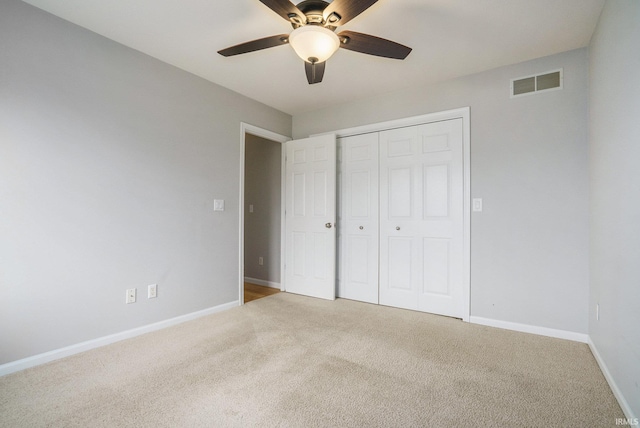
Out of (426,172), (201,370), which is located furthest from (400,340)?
(426,172)

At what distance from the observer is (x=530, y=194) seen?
8.63ft

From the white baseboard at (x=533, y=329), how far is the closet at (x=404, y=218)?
8.1 inches

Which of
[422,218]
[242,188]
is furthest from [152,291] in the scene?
[422,218]

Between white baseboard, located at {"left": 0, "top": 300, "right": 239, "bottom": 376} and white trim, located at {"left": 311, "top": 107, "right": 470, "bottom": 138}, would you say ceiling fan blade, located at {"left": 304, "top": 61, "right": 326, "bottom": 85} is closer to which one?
white trim, located at {"left": 311, "top": 107, "right": 470, "bottom": 138}

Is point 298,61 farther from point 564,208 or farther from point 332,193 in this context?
point 564,208

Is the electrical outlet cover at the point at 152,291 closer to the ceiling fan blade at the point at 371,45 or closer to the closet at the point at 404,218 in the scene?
the closet at the point at 404,218

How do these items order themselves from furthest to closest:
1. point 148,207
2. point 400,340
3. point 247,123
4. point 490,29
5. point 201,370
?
point 247,123
point 148,207
point 400,340
point 490,29
point 201,370

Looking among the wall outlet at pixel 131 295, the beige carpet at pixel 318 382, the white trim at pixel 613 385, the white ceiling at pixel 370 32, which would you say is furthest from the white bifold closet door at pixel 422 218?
the wall outlet at pixel 131 295

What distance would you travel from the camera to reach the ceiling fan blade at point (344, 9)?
153 centimetres

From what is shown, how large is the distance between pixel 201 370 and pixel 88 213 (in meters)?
1.49

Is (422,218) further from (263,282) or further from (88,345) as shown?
(88,345)

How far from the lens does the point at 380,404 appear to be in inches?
62.4

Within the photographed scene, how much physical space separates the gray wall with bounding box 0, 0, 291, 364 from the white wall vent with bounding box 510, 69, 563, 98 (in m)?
3.01

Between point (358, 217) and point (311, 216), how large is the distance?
0.62 meters
